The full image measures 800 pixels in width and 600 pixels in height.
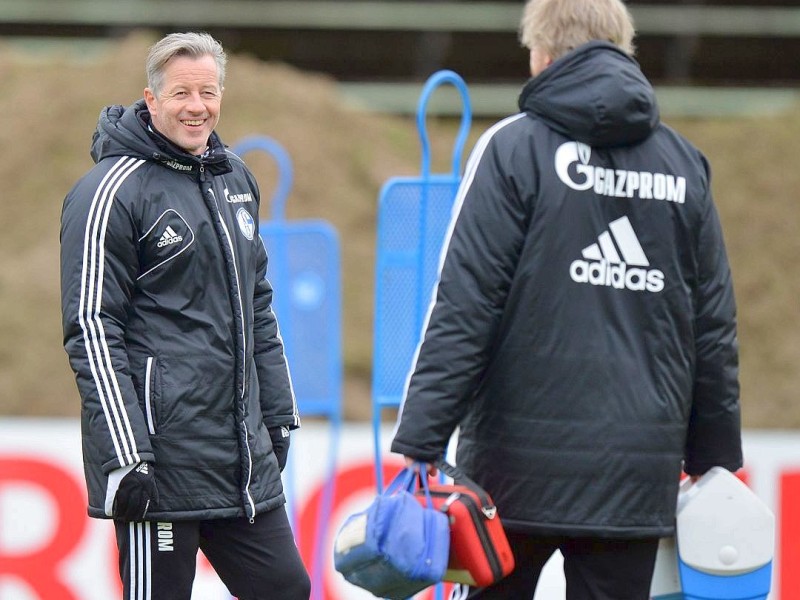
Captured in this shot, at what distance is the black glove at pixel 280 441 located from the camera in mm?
3230

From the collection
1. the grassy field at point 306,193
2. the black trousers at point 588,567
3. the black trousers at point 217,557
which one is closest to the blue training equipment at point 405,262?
the black trousers at point 217,557

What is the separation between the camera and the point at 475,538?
8.93 ft

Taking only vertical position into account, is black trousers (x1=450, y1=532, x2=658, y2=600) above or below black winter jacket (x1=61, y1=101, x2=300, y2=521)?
below

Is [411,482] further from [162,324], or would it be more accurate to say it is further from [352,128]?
[352,128]

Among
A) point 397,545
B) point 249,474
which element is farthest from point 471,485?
point 249,474

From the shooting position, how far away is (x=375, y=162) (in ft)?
40.7

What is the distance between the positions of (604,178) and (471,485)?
0.70 m

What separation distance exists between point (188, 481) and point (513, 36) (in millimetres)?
14750

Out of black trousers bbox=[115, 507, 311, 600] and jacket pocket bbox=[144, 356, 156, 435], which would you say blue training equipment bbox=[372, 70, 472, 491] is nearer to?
black trousers bbox=[115, 507, 311, 600]

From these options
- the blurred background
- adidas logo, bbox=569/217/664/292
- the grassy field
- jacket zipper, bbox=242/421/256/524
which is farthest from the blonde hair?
the grassy field

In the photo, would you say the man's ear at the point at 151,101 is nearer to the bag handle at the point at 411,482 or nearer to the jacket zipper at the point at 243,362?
the jacket zipper at the point at 243,362

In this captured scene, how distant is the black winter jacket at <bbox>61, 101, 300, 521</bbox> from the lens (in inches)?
112

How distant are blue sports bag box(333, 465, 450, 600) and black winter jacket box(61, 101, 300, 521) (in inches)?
14.0

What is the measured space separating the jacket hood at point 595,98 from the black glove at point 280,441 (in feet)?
3.25
